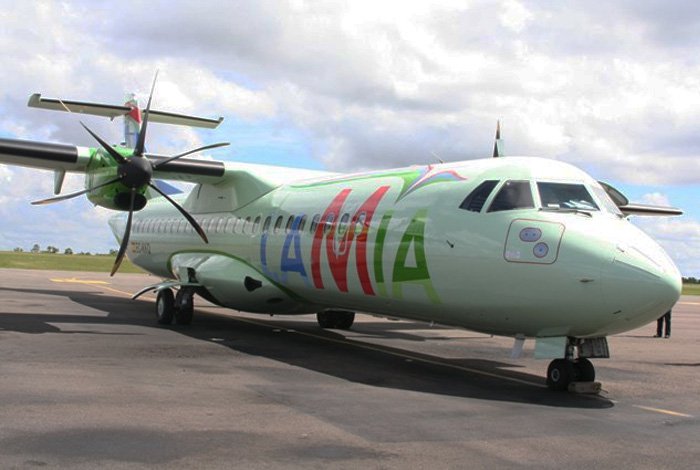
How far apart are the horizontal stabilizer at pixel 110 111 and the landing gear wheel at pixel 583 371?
15.0 m

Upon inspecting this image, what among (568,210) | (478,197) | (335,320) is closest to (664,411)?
(568,210)

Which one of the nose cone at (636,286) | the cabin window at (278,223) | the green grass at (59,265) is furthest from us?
the green grass at (59,265)

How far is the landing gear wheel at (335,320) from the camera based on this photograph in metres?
17.6

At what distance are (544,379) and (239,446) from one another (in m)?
6.31

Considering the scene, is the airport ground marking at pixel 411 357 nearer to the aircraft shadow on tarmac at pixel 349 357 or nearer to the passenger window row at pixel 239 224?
the aircraft shadow on tarmac at pixel 349 357

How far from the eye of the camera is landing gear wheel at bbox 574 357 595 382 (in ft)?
31.4

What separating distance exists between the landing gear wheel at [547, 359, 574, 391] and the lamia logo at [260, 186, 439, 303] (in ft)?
6.24

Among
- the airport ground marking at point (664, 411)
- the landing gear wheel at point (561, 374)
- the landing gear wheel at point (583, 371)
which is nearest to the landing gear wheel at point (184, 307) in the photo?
the landing gear wheel at point (561, 374)

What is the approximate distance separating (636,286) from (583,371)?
5.57 feet

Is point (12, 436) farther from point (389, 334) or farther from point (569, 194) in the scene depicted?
point (389, 334)

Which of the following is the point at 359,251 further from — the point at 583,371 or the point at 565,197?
the point at 583,371

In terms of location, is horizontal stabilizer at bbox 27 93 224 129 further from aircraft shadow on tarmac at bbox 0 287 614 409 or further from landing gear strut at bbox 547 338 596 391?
landing gear strut at bbox 547 338 596 391

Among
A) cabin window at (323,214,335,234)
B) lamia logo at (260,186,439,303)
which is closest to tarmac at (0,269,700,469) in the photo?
lamia logo at (260,186,439,303)

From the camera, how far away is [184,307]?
16.6 meters
